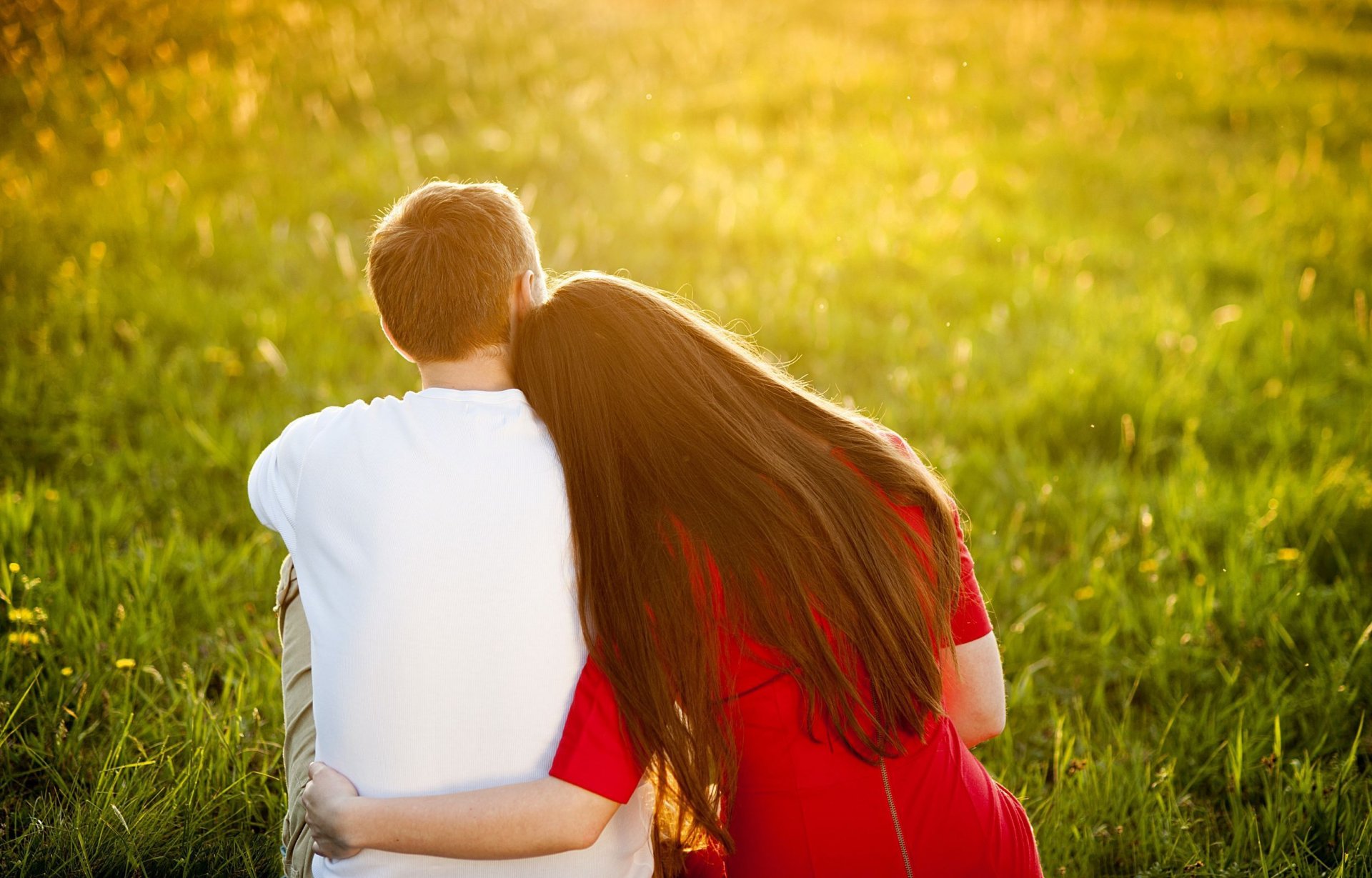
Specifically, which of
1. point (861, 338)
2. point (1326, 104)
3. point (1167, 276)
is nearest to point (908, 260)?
point (861, 338)

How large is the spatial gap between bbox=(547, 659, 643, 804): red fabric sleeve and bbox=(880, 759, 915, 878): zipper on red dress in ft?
1.40

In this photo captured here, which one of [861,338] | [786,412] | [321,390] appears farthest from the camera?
[861,338]

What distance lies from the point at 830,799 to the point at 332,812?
0.85m

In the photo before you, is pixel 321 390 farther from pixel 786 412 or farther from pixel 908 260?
pixel 908 260

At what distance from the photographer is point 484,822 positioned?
1624 mm

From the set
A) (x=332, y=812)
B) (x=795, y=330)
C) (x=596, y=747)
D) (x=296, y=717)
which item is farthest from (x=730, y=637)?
(x=795, y=330)

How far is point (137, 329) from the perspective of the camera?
4.26 m

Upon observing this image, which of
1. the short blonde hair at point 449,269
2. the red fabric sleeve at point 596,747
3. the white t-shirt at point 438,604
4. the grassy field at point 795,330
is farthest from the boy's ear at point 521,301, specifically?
the grassy field at point 795,330

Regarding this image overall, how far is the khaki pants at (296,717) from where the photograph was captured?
1.94 meters

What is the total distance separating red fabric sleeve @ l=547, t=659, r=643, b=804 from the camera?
5.39 feet

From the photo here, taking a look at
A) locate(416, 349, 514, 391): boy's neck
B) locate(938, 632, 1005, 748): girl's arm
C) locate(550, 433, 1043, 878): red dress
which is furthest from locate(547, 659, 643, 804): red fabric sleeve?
locate(938, 632, 1005, 748): girl's arm

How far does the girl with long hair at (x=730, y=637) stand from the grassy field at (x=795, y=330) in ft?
3.16

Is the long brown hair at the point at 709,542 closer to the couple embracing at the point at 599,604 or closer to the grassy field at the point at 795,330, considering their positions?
the couple embracing at the point at 599,604

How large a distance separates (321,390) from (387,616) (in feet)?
8.58
